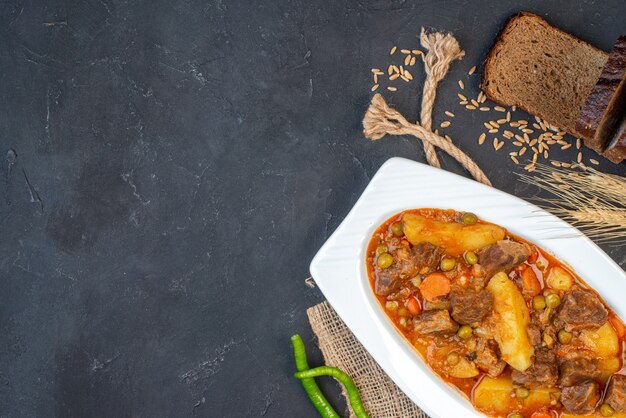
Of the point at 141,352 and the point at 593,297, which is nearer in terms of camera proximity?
the point at 593,297

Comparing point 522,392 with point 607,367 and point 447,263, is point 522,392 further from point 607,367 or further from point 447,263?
point 447,263

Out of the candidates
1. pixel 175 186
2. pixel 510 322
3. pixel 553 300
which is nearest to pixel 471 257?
pixel 510 322

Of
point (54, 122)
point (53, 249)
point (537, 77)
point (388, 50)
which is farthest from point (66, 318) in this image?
point (537, 77)

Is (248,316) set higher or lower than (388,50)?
lower

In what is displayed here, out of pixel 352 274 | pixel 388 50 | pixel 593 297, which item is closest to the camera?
pixel 593 297

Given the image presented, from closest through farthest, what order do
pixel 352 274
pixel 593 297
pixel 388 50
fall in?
1. pixel 593 297
2. pixel 352 274
3. pixel 388 50

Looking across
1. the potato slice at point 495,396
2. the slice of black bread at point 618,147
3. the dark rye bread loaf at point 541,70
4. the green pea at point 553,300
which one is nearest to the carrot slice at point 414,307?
the potato slice at point 495,396

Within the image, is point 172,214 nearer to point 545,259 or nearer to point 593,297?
point 545,259
